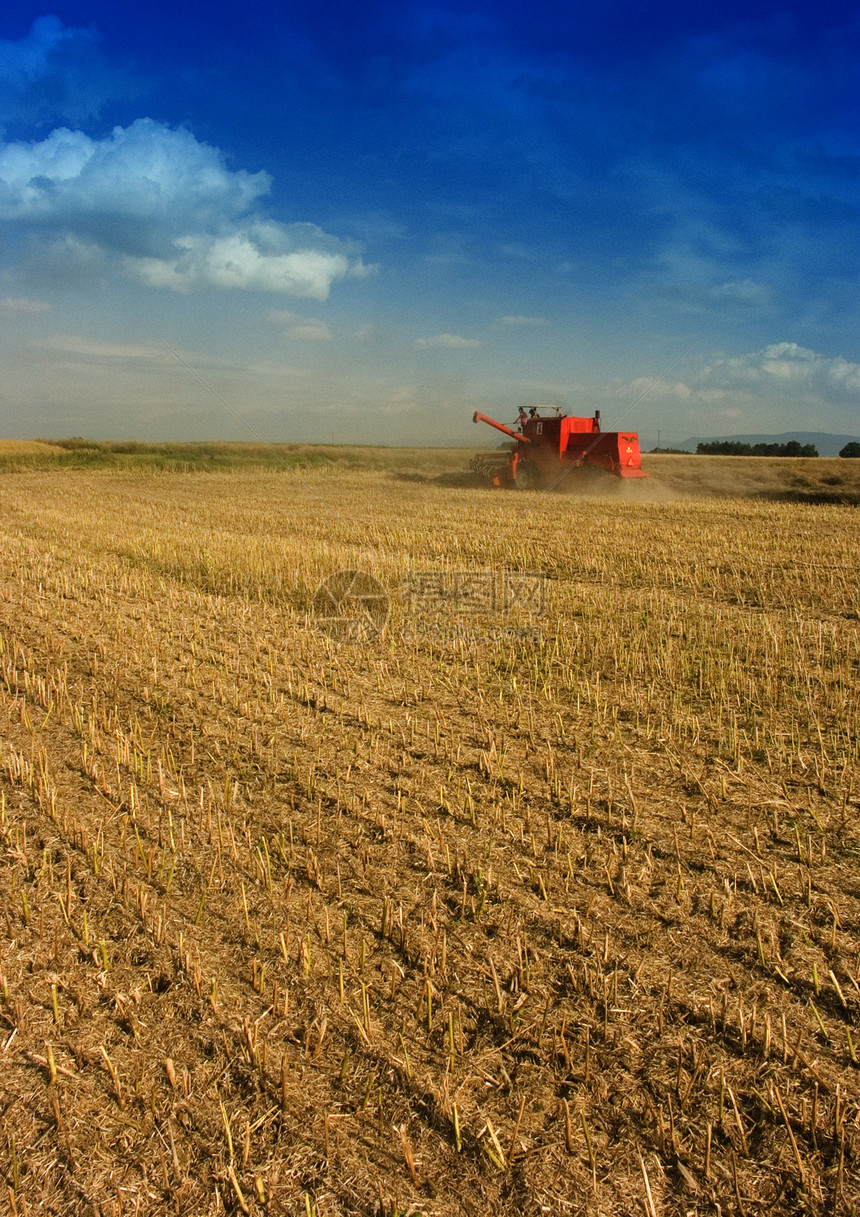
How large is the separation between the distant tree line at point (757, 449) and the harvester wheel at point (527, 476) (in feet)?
→ 87.0

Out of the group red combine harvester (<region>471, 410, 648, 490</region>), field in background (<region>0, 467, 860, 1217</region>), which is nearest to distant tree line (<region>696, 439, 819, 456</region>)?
red combine harvester (<region>471, 410, 648, 490</region>)

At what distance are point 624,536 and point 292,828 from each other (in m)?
10.5

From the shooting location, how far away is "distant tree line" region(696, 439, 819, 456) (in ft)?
143

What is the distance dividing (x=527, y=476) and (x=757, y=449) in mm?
31763

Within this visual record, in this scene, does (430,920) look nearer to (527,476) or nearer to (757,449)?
(527,476)

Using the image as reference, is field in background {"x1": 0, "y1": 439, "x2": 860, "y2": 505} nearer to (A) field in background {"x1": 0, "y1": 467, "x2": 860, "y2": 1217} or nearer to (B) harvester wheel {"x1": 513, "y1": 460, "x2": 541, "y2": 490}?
(B) harvester wheel {"x1": 513, "y1": 460, "x2": 541, "y2": 490}

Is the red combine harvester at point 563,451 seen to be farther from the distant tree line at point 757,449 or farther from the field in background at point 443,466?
the distant tree line at point 757,449

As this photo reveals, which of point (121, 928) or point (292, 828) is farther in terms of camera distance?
point (292, 828)

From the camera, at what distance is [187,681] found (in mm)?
6102

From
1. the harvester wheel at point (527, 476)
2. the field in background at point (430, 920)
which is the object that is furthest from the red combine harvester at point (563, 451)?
the field in background at point (430, 920)

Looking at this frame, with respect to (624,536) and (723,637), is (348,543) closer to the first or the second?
(624,536)

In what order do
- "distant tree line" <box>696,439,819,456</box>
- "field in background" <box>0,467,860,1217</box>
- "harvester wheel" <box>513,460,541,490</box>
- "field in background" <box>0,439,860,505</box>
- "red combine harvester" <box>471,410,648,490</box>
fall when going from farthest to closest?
"distant tree line" <box>696,439,819,456</box> → "field in background" <box>0,439,860,505</box> → "harvester wheel" <box>513,460,541,490</box> → "red combine harvester" <box>471,410,648,490</box> → "field in background" <box>0,467,860,1217</box>

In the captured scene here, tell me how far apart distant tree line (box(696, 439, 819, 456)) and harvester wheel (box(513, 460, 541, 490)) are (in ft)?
87.0

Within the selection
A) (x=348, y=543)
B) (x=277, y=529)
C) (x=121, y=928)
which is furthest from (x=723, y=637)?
(x=277, y=529)
